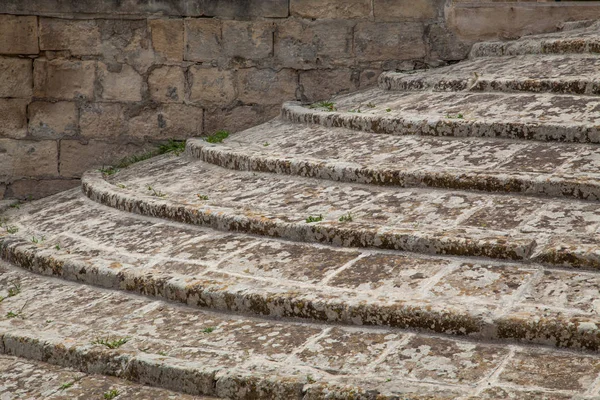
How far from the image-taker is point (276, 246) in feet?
16.0

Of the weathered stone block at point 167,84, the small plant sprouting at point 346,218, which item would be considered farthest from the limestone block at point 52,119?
the small plant sprouting at point 346,218

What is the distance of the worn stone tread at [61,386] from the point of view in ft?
12.5

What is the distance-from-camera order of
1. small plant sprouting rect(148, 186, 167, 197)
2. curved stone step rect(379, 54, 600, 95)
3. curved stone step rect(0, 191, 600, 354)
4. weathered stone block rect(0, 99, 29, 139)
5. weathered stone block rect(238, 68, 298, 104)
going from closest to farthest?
curved stone step rect(0, 191, 600, 354), small plant sprouting rect(148, 186, 167, 197), curved stone step rect(379, 54, 600, 95), weathered stone block rect(0, 99, 29, 139), weathered stone block rect(238, 68, 298, 104)

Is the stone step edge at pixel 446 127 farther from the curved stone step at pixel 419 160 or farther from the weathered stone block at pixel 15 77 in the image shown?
the weathered stone block at pixel 15 77

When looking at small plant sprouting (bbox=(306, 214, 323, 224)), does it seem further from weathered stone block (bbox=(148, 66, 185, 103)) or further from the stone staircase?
weathered stone block (bbox=(148, 66, 185, 103))

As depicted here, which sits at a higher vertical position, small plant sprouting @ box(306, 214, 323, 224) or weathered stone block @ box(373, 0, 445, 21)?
weathered stone block @ box(373, 0, 445, 21)

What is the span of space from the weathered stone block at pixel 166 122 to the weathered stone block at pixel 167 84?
0.06 metres

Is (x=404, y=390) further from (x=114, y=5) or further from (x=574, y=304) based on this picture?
(x=114, y=5)

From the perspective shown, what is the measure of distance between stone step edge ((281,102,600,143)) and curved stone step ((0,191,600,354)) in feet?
4.95

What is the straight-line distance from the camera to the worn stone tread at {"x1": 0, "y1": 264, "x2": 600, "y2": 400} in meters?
3.42

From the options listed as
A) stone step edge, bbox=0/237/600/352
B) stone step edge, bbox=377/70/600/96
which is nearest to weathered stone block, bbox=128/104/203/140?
stone step edge, bbox=377/70/600/96

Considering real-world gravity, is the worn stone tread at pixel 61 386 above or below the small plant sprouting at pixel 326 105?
below

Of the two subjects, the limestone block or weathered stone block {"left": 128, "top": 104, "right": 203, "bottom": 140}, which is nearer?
the limestone block

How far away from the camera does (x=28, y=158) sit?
7.14 m
